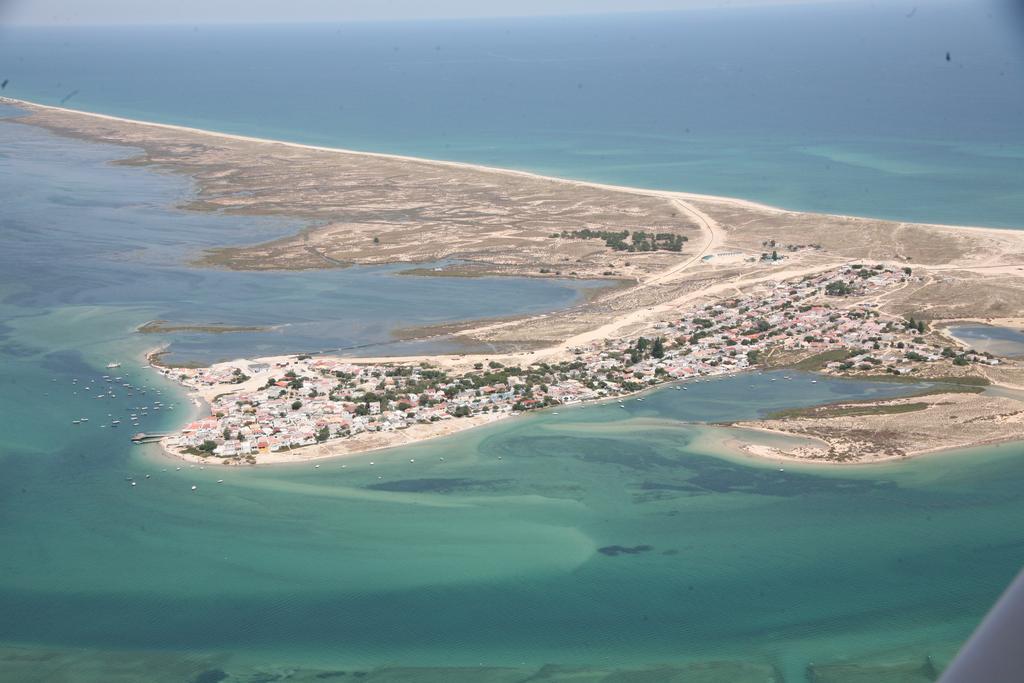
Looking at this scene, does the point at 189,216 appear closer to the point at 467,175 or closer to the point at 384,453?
the point at 467,175

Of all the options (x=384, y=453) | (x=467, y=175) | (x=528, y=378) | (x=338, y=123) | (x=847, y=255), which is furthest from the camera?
(x=338, y=123)

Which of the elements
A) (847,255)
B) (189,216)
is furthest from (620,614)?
(189,216)

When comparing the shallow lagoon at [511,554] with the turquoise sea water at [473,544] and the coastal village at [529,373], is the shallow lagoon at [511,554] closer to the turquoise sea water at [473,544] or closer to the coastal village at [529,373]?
the turquoise sea water at [473,544]

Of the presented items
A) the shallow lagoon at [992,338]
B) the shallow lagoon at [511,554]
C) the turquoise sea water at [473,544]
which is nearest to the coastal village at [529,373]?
the shallow lagoon at [992,338]

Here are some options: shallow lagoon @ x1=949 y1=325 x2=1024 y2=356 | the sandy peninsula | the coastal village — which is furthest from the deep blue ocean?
shallow lagoon @ x1=949 y1=325 x2=1024 y2=356

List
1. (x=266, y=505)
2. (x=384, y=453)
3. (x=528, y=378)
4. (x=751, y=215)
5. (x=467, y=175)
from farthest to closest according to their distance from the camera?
(x=467, y=175), (x=751, y=215), (x=528, y=378), (x=384, y=453), (x=266, y=505)

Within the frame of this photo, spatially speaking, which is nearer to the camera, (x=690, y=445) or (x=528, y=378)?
(x=690, y=445)

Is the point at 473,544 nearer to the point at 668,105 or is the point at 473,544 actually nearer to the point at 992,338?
the point at 992,338

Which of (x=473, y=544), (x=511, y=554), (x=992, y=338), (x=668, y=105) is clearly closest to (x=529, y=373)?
(x=473, y=544)
